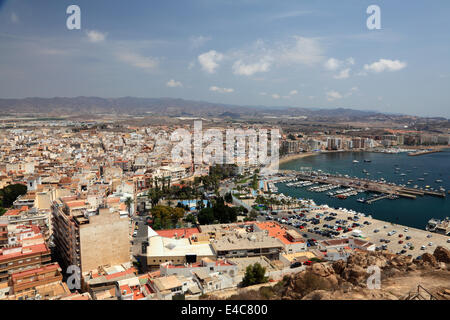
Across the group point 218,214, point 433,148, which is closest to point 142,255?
point 218,214

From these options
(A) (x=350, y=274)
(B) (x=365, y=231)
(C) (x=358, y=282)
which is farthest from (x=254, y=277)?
(B) (x=365, y=231)

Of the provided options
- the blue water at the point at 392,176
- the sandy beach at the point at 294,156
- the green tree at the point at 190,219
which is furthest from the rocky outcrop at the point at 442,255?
the sandy beach at the point at 294,156

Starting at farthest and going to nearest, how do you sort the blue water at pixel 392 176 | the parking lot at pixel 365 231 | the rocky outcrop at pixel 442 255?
1. the blue water at pixel 392 176
2. the parking lot at pixel 365 231
3. the rocky outcrop at pixel 442 255

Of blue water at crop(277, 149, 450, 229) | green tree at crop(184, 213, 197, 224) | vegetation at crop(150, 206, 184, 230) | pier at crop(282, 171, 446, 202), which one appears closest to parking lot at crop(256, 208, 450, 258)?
blue water at crop(277, 149, 450, 229)

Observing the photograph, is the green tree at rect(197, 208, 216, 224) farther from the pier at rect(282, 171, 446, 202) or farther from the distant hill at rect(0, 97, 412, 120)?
the pier at rect(282, 171, 446, 202)

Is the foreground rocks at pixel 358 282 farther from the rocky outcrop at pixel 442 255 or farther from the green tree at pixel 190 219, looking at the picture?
the green tree at pixel 190 219

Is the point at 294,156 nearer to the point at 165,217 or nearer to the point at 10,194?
the point at 165,217
